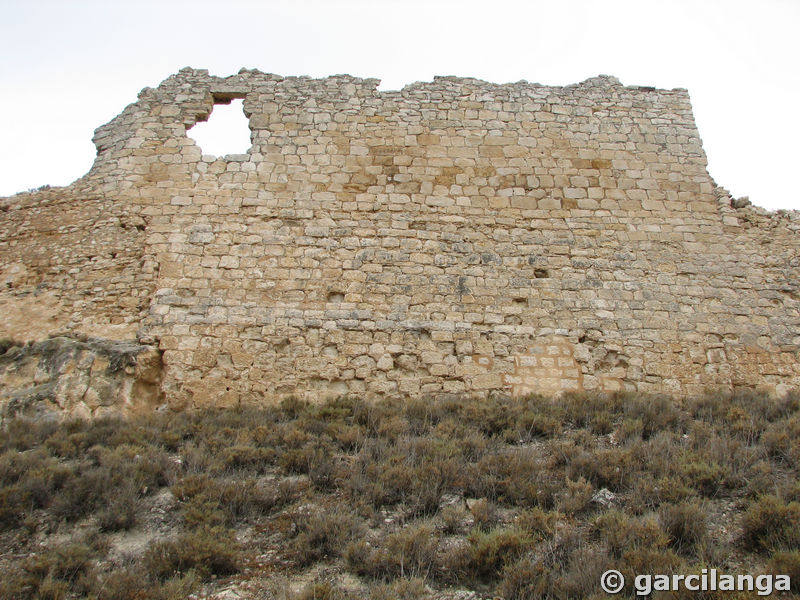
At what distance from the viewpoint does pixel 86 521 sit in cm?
473

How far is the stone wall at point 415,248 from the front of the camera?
25.7 ft

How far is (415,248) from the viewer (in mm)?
8453

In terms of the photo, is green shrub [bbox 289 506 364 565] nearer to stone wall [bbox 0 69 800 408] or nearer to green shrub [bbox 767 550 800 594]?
green shrub [bbox 767 550 800 594]

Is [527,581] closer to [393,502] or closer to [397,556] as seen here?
[397,556]

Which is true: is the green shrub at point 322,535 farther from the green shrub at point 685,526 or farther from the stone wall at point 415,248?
the stone wall at point 415,248

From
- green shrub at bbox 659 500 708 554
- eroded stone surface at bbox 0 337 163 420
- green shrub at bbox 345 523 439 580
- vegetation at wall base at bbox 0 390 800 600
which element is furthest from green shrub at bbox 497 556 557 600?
eroded stone surface at bbox 0 337 163 420

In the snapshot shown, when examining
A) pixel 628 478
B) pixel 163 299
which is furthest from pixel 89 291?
pixel 628 478

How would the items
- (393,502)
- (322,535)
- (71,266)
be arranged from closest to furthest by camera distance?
(322,535)
(393,502)
(71,266)

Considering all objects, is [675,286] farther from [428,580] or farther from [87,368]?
[87,368]

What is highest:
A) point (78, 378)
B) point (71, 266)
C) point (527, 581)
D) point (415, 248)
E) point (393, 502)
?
point (415, 248)

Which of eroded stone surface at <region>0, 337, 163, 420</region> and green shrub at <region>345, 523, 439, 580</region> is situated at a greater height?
eroded stone surface at <region>0, 337, 163, 420</region>

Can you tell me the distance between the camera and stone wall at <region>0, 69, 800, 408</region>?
25.7 ft

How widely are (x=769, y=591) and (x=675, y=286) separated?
17.8 feet

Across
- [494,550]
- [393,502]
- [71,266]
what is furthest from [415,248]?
[494,550]
